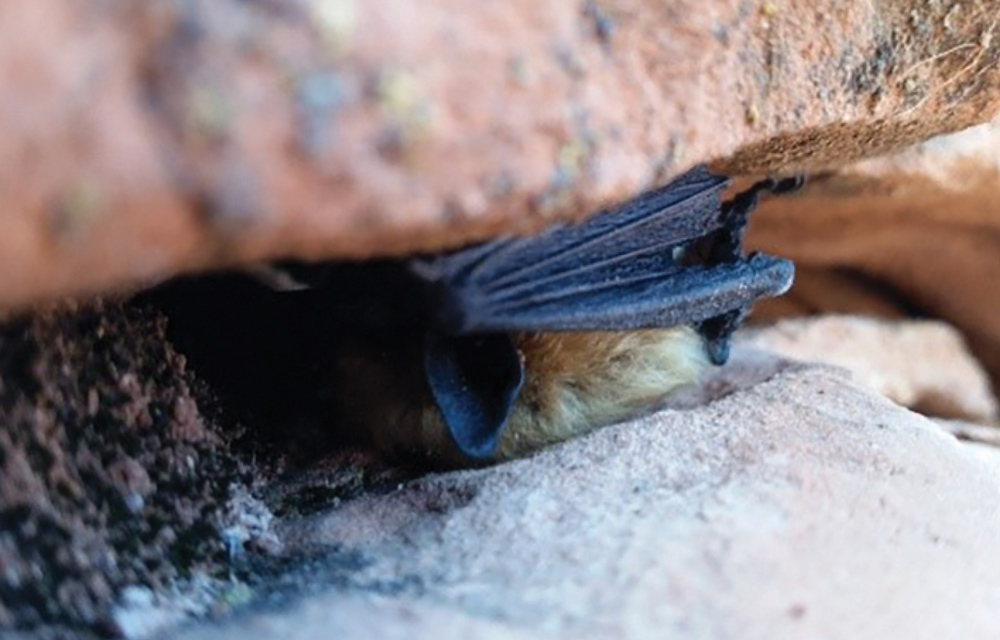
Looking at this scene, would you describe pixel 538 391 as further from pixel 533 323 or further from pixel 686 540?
pixel 686 540

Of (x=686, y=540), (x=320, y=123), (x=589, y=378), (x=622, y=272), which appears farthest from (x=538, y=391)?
(x=320, y=123)

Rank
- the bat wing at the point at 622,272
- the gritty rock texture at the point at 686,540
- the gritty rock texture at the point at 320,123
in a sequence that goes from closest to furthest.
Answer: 1. the gritty rock texture at the point at 320,123
2. the gritty rock texture at the point at 686,540
3. the bat wing at the point at 622,272

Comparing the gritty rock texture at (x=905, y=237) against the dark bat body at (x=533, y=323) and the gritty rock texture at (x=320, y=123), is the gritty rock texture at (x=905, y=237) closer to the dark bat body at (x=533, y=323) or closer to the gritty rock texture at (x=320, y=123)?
the dark bat body at (x=533, y=323)

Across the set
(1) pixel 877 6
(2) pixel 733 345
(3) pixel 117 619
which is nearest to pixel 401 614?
(3) pixel 117 619

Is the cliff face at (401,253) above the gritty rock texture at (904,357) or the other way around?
above

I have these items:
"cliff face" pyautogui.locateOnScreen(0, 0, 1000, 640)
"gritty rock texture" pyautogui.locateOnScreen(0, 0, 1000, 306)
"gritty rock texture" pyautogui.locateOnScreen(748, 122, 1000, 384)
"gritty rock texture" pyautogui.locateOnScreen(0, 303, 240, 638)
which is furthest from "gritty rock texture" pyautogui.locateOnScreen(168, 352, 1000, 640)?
"gritty rock texture" pyautogui.locateOnScreen(748, 122, 1000, 384)

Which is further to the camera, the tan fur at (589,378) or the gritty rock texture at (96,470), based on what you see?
the tan fur at (589,378)

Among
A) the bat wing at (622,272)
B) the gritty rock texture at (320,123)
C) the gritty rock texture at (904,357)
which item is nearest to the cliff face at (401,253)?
the gritty rock texture at (320,123)
